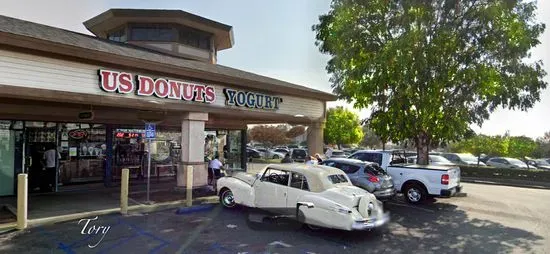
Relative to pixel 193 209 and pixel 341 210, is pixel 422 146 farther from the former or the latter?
pixel 193 209

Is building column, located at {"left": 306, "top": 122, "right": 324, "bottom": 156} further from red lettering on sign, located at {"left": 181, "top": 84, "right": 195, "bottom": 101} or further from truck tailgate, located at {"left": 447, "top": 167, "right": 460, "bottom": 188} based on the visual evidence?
red lettering on sign, located at {"left": 181, "top": 84, "right": 195, "bottom": 101}

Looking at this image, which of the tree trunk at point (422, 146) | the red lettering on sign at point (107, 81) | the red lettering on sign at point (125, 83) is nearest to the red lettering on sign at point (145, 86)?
the red lettering on sign at point (125, 83)

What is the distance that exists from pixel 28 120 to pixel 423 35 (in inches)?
553

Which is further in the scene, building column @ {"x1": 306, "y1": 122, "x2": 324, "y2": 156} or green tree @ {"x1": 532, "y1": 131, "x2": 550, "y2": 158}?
green tree @ {"x1": 532, "y1": 131, "x2": 550, "y2": 158}

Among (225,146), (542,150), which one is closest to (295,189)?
(225,146)

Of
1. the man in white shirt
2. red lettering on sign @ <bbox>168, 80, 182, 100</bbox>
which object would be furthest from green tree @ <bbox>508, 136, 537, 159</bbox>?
red lettering on sign @ <bbox>168, 80, 182, 100</bbox>

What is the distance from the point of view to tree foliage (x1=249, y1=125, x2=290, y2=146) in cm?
6262

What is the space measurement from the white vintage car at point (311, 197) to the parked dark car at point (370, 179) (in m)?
2.40

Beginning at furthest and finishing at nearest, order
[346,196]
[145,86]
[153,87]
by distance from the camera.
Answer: [153,87]
[145,86]
[346,196]

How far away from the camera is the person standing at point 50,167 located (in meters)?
13.7

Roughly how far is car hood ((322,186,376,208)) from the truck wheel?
5.49 meters

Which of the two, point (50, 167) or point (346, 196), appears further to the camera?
point (50, 167)

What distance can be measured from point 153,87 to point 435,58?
9.62 meters

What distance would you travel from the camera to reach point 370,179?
12.4m
